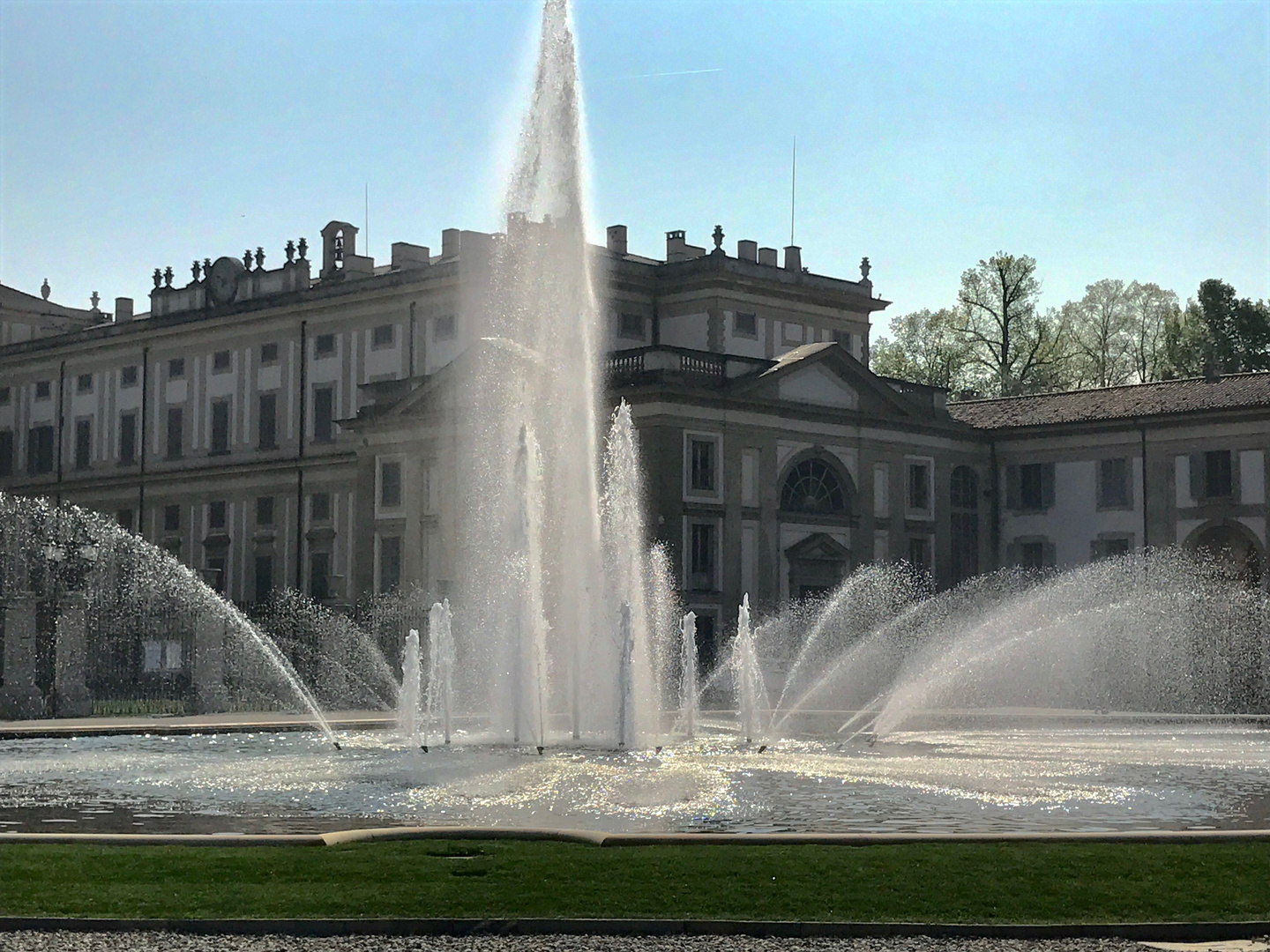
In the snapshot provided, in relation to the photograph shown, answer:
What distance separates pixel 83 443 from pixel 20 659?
45.2m

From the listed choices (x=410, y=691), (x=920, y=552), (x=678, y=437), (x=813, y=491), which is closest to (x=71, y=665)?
(x=410, y=691)

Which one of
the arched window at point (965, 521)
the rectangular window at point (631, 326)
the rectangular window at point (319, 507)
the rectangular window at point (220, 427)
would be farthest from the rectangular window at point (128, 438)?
the arched window at point (965, 521)

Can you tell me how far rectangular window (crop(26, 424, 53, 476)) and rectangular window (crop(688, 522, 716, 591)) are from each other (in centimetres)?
3779

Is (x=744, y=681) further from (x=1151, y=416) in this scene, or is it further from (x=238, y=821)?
(x=1151, y=416)

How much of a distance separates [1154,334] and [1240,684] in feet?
130

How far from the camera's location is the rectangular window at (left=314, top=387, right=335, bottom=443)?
70062 millimetres

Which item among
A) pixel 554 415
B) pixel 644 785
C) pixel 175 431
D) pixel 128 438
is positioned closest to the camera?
pixel 644 785

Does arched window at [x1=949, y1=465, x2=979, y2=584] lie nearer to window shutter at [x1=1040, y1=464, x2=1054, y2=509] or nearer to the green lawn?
window shutter at [x1=1040, y1=464, x2=1054, y2=509]

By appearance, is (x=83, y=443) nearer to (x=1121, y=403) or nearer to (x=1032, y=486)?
(x=1032, y=486)

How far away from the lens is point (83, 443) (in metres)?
79.9

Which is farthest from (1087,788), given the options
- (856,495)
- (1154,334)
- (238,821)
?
(1154,334)

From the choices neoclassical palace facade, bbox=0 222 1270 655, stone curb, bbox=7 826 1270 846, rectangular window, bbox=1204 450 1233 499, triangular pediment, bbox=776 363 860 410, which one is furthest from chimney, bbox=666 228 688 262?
stone curb, bbox=7 826 1270 846

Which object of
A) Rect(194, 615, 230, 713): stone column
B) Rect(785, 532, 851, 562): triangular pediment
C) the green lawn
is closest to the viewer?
the green lawn

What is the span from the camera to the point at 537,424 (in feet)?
139
